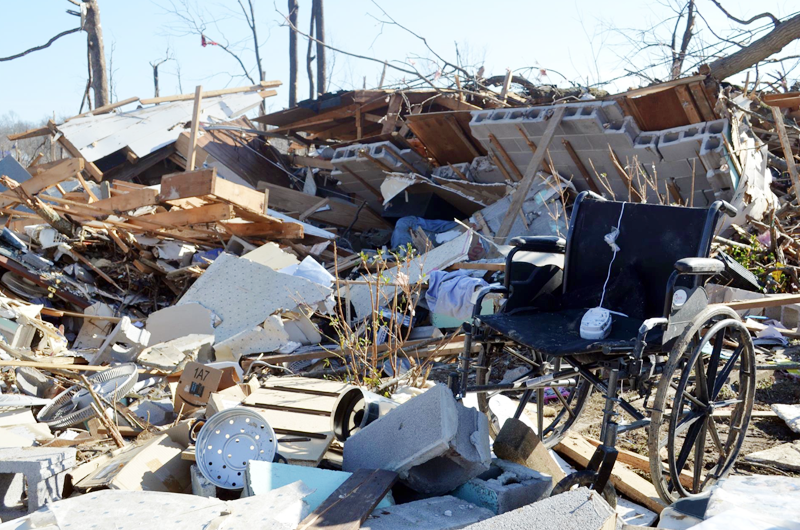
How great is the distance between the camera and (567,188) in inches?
325

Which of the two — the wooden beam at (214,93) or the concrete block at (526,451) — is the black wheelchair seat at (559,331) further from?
the wooden beam at (214,93)

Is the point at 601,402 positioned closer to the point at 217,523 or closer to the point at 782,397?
the point at 782,397

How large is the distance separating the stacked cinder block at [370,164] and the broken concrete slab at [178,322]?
3873mm

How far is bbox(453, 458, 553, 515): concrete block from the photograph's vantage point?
2777 mm

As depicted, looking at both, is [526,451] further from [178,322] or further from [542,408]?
[178,322]

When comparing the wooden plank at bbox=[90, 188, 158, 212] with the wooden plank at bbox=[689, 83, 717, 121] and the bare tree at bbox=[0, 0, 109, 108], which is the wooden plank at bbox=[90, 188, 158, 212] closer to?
the wooden plank at bbox=[689, 83, 717, 121]

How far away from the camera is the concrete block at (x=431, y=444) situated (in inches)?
112

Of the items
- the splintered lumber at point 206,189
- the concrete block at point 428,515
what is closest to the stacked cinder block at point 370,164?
the splintered lumber at point 206,189

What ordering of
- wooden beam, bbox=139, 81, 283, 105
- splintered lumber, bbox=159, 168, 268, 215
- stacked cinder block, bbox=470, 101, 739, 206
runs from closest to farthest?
stacked cinder block, bbox=470, 101, 739, 206
splintered lumber, bbox=159, 168, 268, 215
wooden beam, bbox=139, 81, 283, 105

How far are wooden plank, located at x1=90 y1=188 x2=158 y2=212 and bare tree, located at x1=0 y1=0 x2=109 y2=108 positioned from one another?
9138 mm

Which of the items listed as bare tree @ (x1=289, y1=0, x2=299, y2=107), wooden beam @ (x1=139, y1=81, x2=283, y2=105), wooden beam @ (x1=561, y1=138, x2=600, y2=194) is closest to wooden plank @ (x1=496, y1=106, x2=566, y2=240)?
wooden beam @ (x1=561, y1=138, x2=600, y2=194)

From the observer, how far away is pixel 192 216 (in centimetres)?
777

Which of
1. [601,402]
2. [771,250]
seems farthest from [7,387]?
[771,250]

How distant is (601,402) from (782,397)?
118 centimetres
